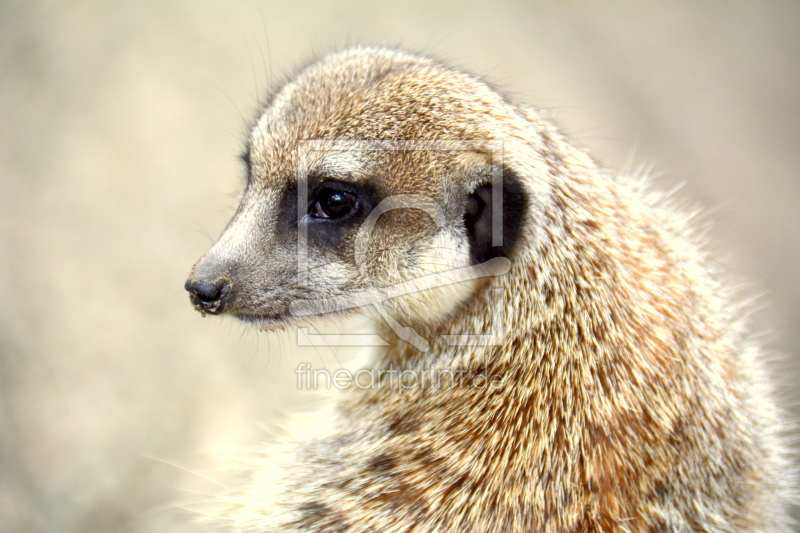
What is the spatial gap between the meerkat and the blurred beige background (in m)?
0.53

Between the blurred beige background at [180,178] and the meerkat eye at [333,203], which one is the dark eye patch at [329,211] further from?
the blurred beige background at [180,178]

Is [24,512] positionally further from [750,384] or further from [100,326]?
[750,384]

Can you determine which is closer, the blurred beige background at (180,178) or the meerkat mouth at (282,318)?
the meerkat mouth at (282,318)

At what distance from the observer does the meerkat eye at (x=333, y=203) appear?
84.0 inches

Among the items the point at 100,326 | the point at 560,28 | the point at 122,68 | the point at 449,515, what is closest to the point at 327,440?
the point at 449,515

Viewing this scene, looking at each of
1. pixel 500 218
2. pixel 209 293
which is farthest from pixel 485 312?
pixel 209 293

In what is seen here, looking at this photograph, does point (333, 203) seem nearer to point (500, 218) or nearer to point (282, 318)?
point (282, 318)

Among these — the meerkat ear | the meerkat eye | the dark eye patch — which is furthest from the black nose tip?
the meerkat ear

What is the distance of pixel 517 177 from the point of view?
205 cm

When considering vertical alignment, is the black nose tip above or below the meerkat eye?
below

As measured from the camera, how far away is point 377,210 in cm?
212

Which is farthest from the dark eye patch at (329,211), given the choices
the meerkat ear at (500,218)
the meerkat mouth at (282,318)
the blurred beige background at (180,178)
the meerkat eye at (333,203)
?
the blurred beige background at (180,178)

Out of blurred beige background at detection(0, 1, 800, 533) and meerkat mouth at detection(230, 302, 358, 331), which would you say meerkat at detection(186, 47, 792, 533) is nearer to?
meerkat mouth at detection(230, 302, 358, 331)

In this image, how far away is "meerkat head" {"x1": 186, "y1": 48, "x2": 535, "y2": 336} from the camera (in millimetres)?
2080
